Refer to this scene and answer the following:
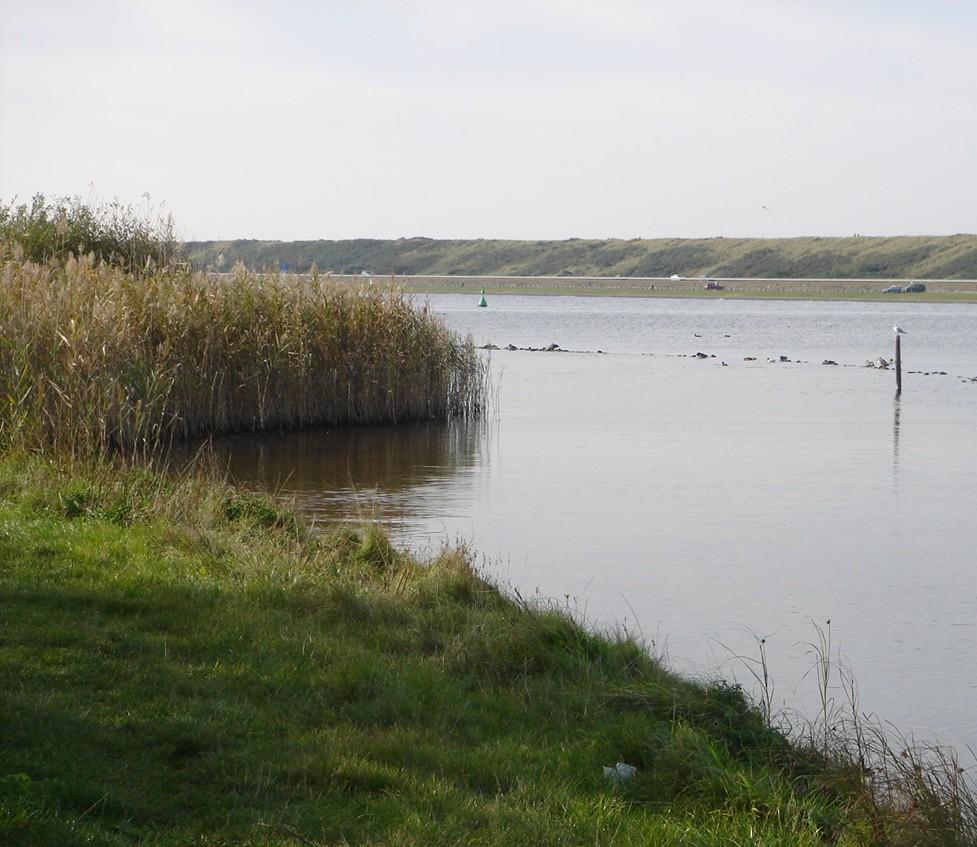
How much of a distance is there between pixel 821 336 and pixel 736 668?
194 feet

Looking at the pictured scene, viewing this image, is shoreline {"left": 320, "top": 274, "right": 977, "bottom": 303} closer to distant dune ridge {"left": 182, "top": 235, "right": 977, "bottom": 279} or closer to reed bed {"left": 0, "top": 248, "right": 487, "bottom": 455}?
distant dune ridge {"left": 182, "top": 235, "right": 977, "bottom": 279}

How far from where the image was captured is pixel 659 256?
16675cm


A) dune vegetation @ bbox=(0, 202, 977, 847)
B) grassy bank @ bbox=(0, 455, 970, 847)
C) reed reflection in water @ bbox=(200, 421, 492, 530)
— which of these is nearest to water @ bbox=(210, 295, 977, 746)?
reed reflection in water @ bbox=(200, 421, 492, 530)

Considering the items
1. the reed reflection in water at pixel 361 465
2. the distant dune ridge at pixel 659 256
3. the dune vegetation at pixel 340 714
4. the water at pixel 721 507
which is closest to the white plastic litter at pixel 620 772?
the dune vegetation at pixel 340 714

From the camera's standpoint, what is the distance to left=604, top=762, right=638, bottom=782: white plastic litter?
6707 millimetres

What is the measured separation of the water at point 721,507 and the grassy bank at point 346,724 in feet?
6.82

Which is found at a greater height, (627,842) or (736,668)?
(627,842)

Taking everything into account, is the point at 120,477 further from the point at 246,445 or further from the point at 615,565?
the point at 246,445

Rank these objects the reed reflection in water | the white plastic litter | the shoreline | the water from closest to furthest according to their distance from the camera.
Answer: the white plastic litter, the water, the reed reflection in water, the shoreline

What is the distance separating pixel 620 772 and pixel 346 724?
4.68 feet

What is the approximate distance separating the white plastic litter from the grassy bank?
0.05 metres

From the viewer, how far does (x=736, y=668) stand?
1048 centimetres

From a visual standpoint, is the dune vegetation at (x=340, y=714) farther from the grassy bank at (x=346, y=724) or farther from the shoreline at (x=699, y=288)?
the shoreline at (x=699, y=288)

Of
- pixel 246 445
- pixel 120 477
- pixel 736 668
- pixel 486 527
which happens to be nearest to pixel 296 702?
pixel 736 668
